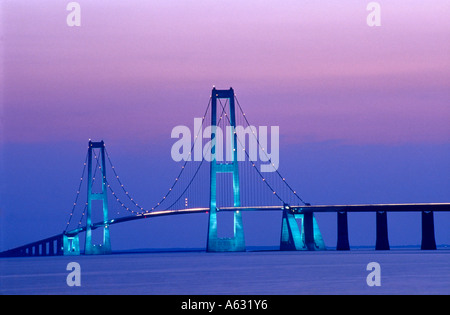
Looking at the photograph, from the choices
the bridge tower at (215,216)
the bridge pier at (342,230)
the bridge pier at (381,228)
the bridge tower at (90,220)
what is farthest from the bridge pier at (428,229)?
the bridge tower at (90,220)

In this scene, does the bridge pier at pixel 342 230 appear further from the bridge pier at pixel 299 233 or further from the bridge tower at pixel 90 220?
the bridge tower at pixel 90 220

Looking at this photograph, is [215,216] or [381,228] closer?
[215,216]

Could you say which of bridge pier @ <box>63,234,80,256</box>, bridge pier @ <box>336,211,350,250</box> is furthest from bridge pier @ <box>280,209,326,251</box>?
bridge pier @ <box>63,234,80,256</box>

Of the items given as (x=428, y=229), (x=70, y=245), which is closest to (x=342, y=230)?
(x=428, y=229)

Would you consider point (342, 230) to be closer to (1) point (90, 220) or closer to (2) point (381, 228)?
(2) point (381, 228)

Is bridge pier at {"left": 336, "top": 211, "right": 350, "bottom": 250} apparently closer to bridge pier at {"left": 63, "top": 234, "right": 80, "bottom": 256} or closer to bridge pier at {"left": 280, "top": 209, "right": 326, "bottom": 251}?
bridge pier at {"left": 280, "top": 209, "right": 326, "bottom": 251}
